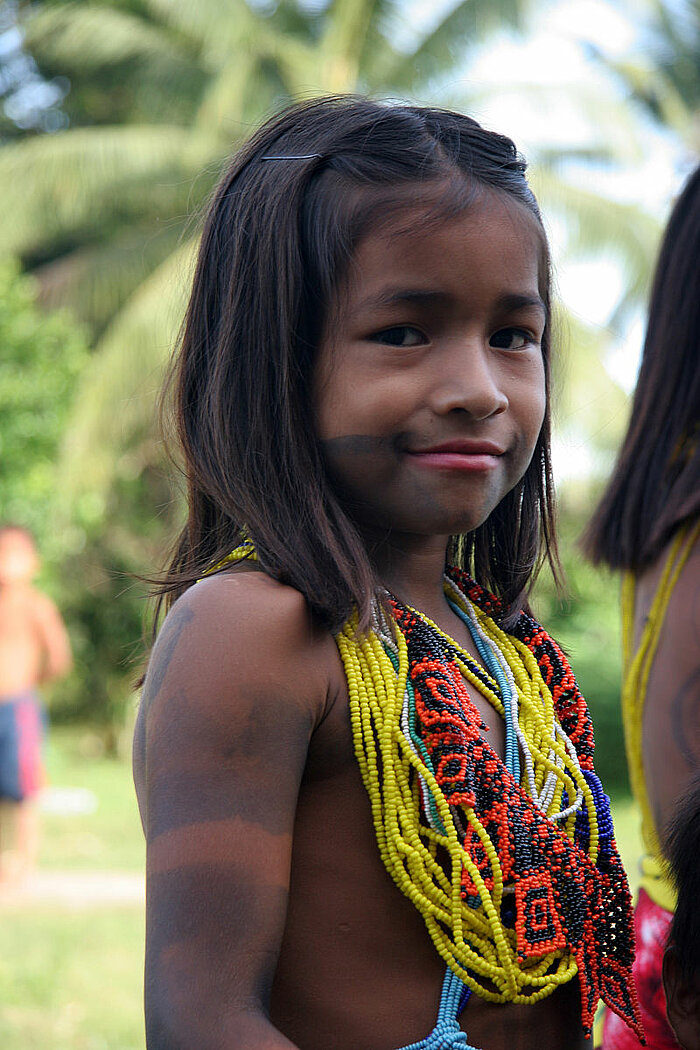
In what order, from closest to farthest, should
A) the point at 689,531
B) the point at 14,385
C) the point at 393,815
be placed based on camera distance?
the point at 393,815, the point at 689,531, the point at 14,385

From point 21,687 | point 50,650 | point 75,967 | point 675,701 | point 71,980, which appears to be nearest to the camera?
point 675,701

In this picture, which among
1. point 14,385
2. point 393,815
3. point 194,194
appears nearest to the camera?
point 393,815

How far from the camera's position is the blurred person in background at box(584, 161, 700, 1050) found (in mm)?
1947

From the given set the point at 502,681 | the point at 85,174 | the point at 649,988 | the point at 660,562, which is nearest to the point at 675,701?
the point at 660,562

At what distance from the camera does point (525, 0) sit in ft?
50.4

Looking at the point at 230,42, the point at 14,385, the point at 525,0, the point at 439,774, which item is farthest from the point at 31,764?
the point at 525,0

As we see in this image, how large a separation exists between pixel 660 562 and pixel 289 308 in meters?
1.03

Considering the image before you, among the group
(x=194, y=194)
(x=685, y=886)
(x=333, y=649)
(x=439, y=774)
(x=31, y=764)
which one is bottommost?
(x=31, y=764)

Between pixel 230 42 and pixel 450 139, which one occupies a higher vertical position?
pixel 230 42

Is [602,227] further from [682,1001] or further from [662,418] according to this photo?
[682,1001]

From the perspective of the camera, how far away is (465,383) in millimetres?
1342

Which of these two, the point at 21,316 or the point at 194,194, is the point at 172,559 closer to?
the point at 194,194

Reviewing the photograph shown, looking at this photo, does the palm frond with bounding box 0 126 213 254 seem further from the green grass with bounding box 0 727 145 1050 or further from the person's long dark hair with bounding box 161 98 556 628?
the person's long dark hair with bounding box 161 98 556 628

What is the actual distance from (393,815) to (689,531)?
1.01 metres
